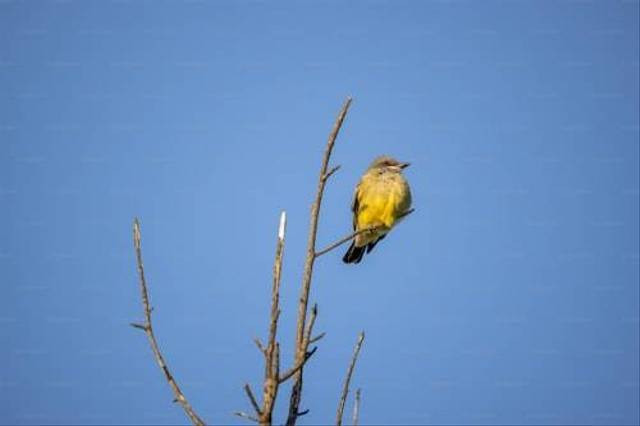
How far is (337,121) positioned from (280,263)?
79cm

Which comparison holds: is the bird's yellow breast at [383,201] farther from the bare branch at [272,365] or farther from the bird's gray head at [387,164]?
the bare branch at [272,365]

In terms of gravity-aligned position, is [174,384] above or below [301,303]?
below

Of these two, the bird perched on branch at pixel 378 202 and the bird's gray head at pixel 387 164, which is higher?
the bird's gray head at pixel 387 164

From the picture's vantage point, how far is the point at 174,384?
305cm

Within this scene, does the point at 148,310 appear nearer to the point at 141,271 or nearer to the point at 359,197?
the point at 141,271

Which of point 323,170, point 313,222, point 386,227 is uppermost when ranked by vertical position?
point 386,227

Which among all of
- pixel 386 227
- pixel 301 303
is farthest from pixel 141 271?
pixel 386 227

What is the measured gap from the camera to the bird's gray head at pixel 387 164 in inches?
415

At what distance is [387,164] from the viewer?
35.2 feet

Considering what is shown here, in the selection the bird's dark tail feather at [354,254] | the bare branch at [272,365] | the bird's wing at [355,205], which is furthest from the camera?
the bird's dark tail feather at [354,254]

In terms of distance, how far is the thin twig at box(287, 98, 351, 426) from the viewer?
9.86ft

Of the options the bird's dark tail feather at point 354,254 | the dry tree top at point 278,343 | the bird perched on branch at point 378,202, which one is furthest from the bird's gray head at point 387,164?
the dry tree top at point 278,343

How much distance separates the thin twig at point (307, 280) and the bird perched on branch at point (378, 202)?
236 inches

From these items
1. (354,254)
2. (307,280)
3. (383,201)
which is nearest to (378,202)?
(383,201)
